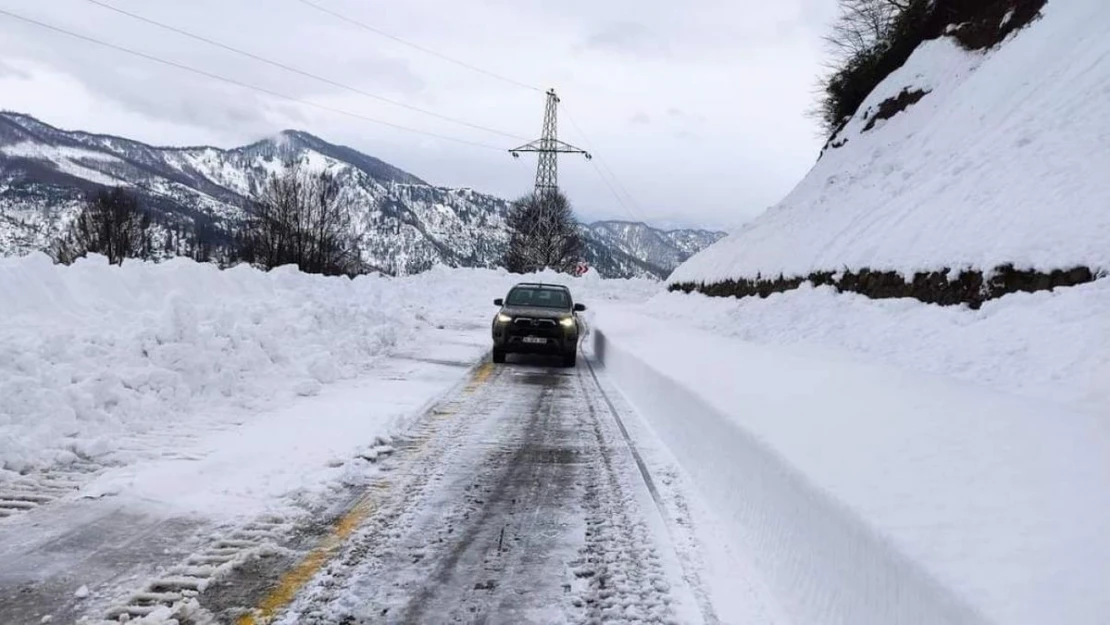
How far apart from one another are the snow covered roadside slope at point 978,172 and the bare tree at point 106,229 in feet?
210

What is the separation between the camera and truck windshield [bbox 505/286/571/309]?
52.7 feet

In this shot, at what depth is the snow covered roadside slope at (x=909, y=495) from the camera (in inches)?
109

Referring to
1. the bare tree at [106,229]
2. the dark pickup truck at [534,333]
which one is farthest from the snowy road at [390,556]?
the bare tree at [106,229]

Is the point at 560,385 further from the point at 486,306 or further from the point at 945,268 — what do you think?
the point at 486,306

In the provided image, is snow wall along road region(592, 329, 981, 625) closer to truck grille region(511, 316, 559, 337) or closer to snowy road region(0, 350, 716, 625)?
snowy road region(0, 350, 716, 625)

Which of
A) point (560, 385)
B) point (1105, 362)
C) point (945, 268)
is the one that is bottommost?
point (560, 385)

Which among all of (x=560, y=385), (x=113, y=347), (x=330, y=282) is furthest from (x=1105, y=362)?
(x=330, y=282)

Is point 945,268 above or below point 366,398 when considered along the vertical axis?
above

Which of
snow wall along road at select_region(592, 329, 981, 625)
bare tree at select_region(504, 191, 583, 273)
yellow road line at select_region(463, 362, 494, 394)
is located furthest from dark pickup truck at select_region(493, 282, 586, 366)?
bare tree at select_region(504, 191, 583, 273)

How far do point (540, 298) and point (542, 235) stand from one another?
2280 inches

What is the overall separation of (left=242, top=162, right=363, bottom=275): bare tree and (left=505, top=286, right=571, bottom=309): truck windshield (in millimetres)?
51580

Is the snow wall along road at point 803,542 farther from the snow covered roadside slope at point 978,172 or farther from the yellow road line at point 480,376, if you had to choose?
the snow covered roadside slope at point 978,172

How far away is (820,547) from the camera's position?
4.04 m

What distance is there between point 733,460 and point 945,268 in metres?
6.96
